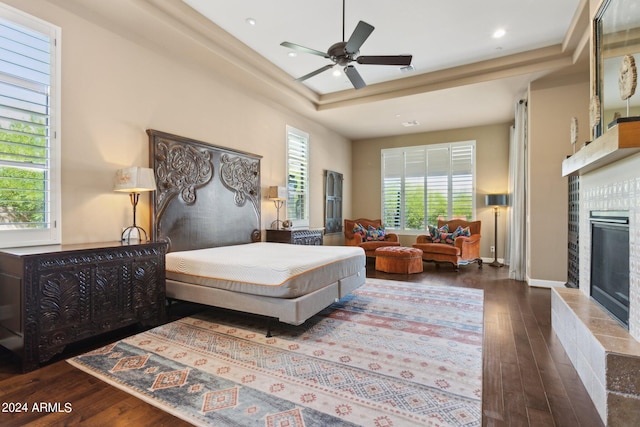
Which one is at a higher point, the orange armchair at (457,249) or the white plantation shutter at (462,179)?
the white plantation shutter at (462,179)

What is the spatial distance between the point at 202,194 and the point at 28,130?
1.88m

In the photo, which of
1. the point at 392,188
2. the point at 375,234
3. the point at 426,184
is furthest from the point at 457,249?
the point at 392,188

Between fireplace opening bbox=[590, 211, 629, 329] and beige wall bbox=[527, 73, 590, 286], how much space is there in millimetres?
2260

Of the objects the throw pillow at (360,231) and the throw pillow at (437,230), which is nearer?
the throw pillow at (437,230)

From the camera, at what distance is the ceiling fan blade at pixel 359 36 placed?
2.64 m

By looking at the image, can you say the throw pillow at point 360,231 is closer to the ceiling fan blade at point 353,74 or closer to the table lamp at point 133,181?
the ceiling fan blade at point 353,74

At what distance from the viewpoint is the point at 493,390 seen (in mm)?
1975

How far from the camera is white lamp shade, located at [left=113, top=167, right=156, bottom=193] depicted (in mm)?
3114

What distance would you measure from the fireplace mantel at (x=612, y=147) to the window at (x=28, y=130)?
14.1ft

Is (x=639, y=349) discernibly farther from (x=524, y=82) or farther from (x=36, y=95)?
(x=36, y=95)

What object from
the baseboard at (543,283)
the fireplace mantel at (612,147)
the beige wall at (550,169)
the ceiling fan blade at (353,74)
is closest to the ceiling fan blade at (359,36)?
the ceiling fan blade at (353,74)

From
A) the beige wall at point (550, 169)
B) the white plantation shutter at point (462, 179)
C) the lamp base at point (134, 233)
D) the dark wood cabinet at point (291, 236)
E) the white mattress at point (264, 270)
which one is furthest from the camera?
the white plantation shutter at point (462, 179)

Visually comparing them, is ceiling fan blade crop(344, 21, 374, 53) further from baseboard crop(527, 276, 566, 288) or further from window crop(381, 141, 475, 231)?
window crop(381, 141, 475, 231)

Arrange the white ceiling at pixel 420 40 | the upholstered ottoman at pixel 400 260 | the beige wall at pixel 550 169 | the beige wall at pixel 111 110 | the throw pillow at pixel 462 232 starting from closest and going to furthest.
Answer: the beige wall at pixel 111 110 < the white ceiling at pixel 420 40 < the beige wall at pixel 550 169 < the upholstered ottoman at pixel 400 260 < the throw pillow at pixel 462 232
